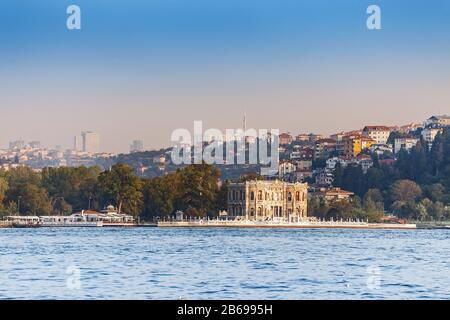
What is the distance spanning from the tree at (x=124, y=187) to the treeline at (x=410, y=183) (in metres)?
13.1

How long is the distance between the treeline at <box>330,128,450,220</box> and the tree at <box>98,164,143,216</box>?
43.0ft

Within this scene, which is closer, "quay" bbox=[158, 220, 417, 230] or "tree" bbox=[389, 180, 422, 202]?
"quay" bbox=[158, 220, 417, 230]

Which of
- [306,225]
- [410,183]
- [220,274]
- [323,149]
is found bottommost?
[220,274]

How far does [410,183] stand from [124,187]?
20.2 metres

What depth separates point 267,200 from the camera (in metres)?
82.9

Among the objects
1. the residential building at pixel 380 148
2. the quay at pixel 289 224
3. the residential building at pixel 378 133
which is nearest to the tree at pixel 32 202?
the quay at pixel 289 224

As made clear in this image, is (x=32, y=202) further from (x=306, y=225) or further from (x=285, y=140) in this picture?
(x=285, y=140)

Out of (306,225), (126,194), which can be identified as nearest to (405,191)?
(306,225)

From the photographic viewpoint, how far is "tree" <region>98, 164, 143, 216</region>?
2913 inches

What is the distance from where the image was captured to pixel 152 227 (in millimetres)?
71375

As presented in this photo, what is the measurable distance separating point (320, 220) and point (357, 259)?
49.7 m

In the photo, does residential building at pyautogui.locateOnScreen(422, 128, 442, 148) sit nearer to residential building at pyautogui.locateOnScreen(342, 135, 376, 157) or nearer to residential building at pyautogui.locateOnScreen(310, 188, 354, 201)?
residential building at pyautogui.locateOnScreen(342, 135, 376, 157)

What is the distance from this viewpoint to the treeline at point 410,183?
82.3 metres

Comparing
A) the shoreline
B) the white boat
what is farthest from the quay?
the white boat
